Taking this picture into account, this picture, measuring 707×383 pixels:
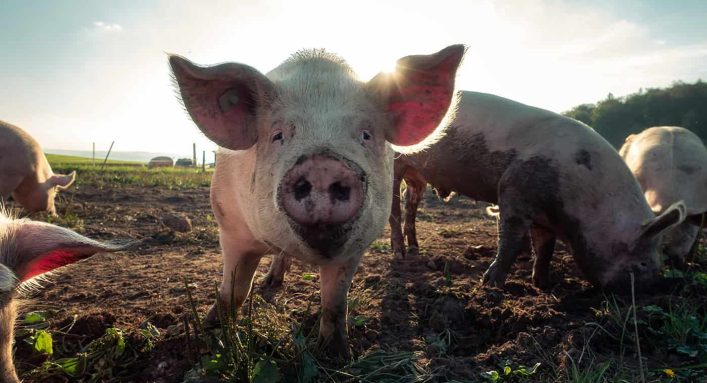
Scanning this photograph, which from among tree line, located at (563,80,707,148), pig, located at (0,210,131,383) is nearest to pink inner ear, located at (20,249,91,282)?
pig, located at (0,210,131,383)

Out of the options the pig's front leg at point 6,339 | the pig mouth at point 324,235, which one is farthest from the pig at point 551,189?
the pig's front leg at point 6,339

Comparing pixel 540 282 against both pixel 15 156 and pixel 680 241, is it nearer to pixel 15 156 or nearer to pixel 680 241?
pixel 680 241

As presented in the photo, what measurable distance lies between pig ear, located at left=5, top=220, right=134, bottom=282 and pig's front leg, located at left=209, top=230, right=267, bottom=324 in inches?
37.1

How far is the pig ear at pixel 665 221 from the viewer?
11.2 ft

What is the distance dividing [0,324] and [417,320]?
2.46 m

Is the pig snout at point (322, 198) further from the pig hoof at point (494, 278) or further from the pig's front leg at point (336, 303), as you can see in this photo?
the pig hoof at point (494, 278)

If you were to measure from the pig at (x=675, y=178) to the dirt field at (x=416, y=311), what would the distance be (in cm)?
Answer: 113

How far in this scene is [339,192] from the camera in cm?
184

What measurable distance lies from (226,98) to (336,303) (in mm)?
1312

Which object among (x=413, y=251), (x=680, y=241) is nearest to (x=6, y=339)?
(x=413, y=251)

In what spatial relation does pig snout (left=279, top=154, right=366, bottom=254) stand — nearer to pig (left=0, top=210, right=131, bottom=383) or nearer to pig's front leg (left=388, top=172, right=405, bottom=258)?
pig (left=0, top=210, right=131, bottom=383)

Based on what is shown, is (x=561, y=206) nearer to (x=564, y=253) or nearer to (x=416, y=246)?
(x=564, y=253)

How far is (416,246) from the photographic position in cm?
618

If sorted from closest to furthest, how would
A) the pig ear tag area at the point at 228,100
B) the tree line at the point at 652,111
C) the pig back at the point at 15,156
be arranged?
the pig ear tag area at the point at 228,100 → the pig back at the point at 15,156 → the tree line at the point at 652,111
